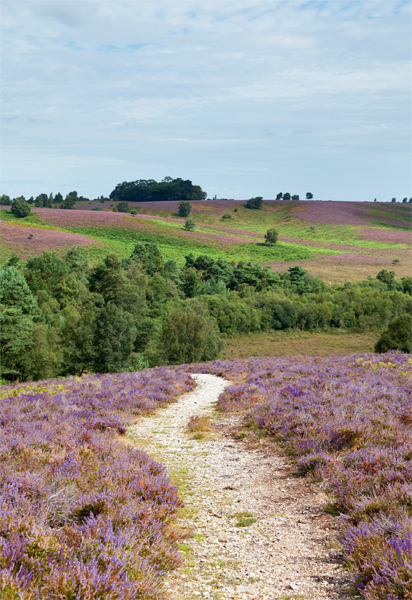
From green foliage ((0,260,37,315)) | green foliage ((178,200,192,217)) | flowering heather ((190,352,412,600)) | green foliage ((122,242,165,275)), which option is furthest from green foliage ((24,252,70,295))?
green foliage ((178,200,192,217))

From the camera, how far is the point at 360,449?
753 cm

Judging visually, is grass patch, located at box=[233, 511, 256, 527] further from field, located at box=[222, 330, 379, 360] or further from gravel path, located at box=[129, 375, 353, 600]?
field, located at box=[222, 330, 379, 360]

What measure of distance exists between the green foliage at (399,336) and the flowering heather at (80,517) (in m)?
38.9

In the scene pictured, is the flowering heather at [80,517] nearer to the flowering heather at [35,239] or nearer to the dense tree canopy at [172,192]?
the flowering heather at [35,239]

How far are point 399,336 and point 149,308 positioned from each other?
39.5 metres

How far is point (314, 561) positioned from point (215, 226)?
135371mm

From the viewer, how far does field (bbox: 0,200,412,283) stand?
309 feet

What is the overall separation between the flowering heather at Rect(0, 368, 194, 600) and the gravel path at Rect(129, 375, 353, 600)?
471 millimetres

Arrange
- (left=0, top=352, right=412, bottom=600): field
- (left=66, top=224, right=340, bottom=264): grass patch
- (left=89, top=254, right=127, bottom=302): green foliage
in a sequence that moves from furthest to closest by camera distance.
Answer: (left=66, top=224, right=340, bottom=264): grass patch → (left=89, top=254, right=127, bottom=302): green foliage → (left=0, top=352, right=412, bottom=600): field

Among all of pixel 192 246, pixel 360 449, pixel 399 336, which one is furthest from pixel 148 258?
pixel 360 449

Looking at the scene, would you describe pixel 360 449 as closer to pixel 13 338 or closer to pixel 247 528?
pixel 247 528

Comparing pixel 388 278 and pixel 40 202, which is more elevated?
pixel 40 202

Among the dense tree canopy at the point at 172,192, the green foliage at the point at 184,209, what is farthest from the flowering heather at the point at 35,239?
the dense tree canopy at the point at 172,192

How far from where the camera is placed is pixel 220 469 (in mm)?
8719
